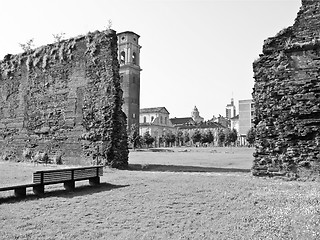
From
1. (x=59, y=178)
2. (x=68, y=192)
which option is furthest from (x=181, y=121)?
(x=68, y=192)

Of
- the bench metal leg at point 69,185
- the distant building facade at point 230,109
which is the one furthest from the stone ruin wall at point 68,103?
the distant building facade at point 230,109

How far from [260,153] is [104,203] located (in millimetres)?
6237

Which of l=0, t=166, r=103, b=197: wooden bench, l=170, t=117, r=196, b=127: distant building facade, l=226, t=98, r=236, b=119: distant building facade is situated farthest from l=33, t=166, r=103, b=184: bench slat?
l=226, t=98, r=236, b=119: distant building facade

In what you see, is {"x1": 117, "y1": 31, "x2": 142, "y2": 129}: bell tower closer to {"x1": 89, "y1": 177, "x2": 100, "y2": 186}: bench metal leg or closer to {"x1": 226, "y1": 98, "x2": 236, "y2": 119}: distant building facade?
{"x1": 89, "y1": 177, "x2": 100, "y2": 186}: bench metal leg

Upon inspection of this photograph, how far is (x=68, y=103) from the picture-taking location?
706 inches

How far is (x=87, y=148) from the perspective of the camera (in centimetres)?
1672

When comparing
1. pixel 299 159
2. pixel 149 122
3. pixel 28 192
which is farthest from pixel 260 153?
pixel 149 122

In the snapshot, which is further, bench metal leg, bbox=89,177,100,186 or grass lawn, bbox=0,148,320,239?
bench metal leg, bbox=89,177,100,186

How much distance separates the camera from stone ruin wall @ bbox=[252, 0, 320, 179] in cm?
1109

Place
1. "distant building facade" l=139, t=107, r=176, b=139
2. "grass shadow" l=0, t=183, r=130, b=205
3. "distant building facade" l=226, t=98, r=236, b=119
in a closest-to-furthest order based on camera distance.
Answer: "grass shadow" l=0, t=183, r=130, b=205 → "distant building facade" l=139, t=107, r=176, b=139 → "distant building facade" l=226, t=98, r=236, b=119

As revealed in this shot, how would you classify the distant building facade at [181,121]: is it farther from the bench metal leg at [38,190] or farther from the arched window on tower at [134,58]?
the bench metal leg at [38,190]

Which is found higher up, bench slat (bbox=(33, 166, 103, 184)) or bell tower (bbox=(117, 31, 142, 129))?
bell tower (bbox=(117, 31, 142, 129))

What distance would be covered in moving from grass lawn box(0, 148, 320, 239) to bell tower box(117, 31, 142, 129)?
221ft

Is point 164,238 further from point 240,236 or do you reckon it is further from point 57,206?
point 57,206
